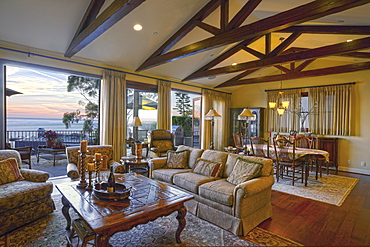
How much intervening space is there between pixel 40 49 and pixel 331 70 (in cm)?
746

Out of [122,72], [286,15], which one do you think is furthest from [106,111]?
[286,15]

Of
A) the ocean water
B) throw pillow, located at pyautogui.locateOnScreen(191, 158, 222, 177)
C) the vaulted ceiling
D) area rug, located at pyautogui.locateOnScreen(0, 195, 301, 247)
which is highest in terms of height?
the vaulted ceiling

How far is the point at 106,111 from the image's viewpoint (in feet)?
16.6

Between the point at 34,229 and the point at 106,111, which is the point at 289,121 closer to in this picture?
the point at 106,111

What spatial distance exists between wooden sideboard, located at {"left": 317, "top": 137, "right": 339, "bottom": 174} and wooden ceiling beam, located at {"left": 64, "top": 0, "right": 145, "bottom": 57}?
6252 mm

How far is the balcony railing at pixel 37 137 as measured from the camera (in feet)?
23.4

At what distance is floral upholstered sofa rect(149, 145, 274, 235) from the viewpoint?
2439mm

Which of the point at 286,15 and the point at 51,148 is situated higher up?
the point at 286,15

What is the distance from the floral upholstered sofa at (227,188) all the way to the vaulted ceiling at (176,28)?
7.15 ft

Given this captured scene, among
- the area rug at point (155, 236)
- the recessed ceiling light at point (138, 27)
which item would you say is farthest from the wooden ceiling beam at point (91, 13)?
the area rug at point (155, 236)

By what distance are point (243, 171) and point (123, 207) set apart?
1.70m

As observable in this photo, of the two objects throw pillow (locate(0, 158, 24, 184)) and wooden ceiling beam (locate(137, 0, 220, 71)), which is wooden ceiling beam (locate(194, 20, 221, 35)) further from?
throw pillow (locate(0, 158, 24, 184))

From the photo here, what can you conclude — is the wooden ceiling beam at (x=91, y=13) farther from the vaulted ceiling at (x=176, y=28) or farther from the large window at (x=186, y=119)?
the large window at (x=186, y=119)

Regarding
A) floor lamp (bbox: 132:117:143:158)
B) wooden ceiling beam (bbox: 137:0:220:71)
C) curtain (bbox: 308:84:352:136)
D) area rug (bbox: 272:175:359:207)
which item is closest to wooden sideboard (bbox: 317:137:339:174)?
curtain (bbox: 308:84:352:136)
